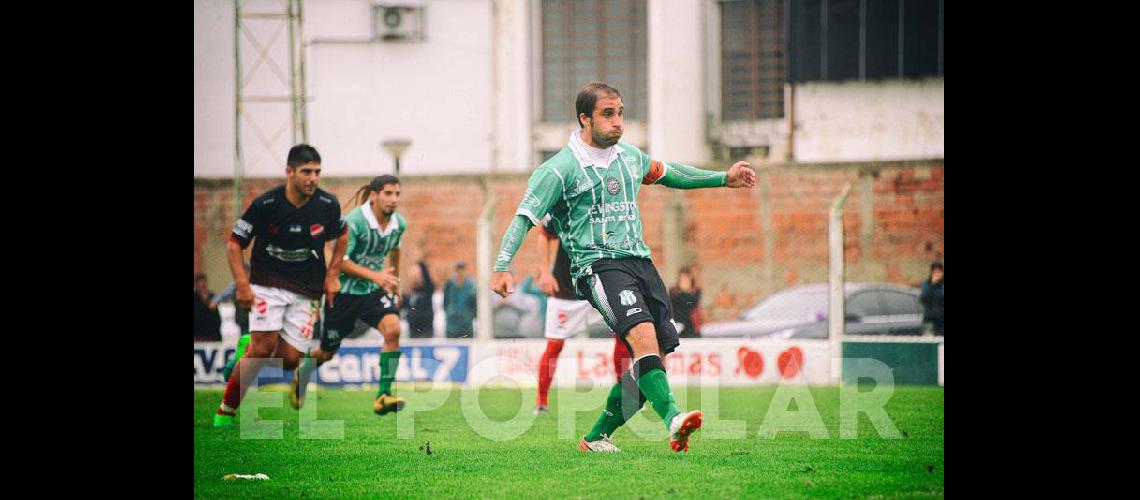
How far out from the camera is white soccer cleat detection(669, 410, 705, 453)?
736 centimetres

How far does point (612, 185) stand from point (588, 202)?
0.60 ft

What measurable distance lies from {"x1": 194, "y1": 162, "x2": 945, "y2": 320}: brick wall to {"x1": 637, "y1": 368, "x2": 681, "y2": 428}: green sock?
1247cm

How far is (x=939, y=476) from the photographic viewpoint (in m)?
7.66

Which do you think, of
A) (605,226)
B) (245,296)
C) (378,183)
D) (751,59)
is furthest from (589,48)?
(605,226)

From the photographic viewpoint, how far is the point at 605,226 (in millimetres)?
8328

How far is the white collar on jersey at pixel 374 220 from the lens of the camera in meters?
12.4

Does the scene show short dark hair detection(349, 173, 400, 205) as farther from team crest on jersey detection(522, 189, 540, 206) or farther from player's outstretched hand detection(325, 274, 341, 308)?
team crest on jersey detection(522, 189, 540, 206)

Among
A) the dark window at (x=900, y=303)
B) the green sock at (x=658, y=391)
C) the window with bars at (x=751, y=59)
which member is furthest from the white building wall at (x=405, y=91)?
the green sock at (x=658, y=391)

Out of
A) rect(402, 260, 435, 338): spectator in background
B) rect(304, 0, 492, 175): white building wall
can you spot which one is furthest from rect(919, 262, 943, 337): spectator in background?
rect(304, 0, 492, 175): white building wall

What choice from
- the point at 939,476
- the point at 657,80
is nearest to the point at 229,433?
the point at 939,476

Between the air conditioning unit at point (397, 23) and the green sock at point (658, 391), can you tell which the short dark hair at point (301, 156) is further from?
the air conditioning unit at point (397, 23)
